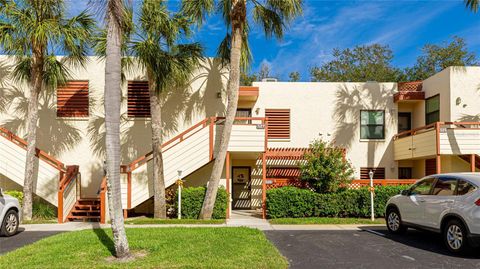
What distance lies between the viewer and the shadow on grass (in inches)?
291

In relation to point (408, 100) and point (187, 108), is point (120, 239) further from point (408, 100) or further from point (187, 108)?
point (408, 100)

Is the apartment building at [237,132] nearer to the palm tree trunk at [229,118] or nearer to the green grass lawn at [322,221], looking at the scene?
the palm tree trunk at [229,118]

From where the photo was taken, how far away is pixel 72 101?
1463 cm

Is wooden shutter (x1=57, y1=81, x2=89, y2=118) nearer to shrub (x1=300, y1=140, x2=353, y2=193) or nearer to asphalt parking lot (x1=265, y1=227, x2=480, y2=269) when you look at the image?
shrub (x1=300, y1=140, x2=353, y2=193)

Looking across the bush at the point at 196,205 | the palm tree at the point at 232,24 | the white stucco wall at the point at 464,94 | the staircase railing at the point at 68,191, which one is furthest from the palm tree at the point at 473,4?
the staircase railing at the point at 68,191

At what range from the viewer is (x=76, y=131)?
1459cm

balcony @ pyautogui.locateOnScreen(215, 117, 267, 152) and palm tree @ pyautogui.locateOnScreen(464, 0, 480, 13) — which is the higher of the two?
palm tree @ pyautogui.locateOnScreen(464, 0, 480, 13)

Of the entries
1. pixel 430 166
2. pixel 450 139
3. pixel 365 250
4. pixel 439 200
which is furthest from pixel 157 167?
pixel 430 166

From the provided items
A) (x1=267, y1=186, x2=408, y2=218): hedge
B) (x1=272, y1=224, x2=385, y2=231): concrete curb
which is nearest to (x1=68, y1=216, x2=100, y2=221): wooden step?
(x1=267, y1=186, x2=408, y2=218): hedge

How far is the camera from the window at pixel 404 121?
686 inches

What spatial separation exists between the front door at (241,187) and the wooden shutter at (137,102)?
458 centimetres

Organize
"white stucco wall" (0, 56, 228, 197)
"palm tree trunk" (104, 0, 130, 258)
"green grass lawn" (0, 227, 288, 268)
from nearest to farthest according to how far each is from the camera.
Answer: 1. "green grass lawn" (0, 227, 288, 268)
2. "palm tree trunk" (104, 0, 130, 258)
3. "white stucco wall" (0, 56, 228, 197)

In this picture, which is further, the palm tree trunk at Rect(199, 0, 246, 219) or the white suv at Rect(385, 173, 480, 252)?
the palm tree trunk at Rect(199, 0, 246, 219)

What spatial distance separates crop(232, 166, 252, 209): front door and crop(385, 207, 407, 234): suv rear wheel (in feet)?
23.3
